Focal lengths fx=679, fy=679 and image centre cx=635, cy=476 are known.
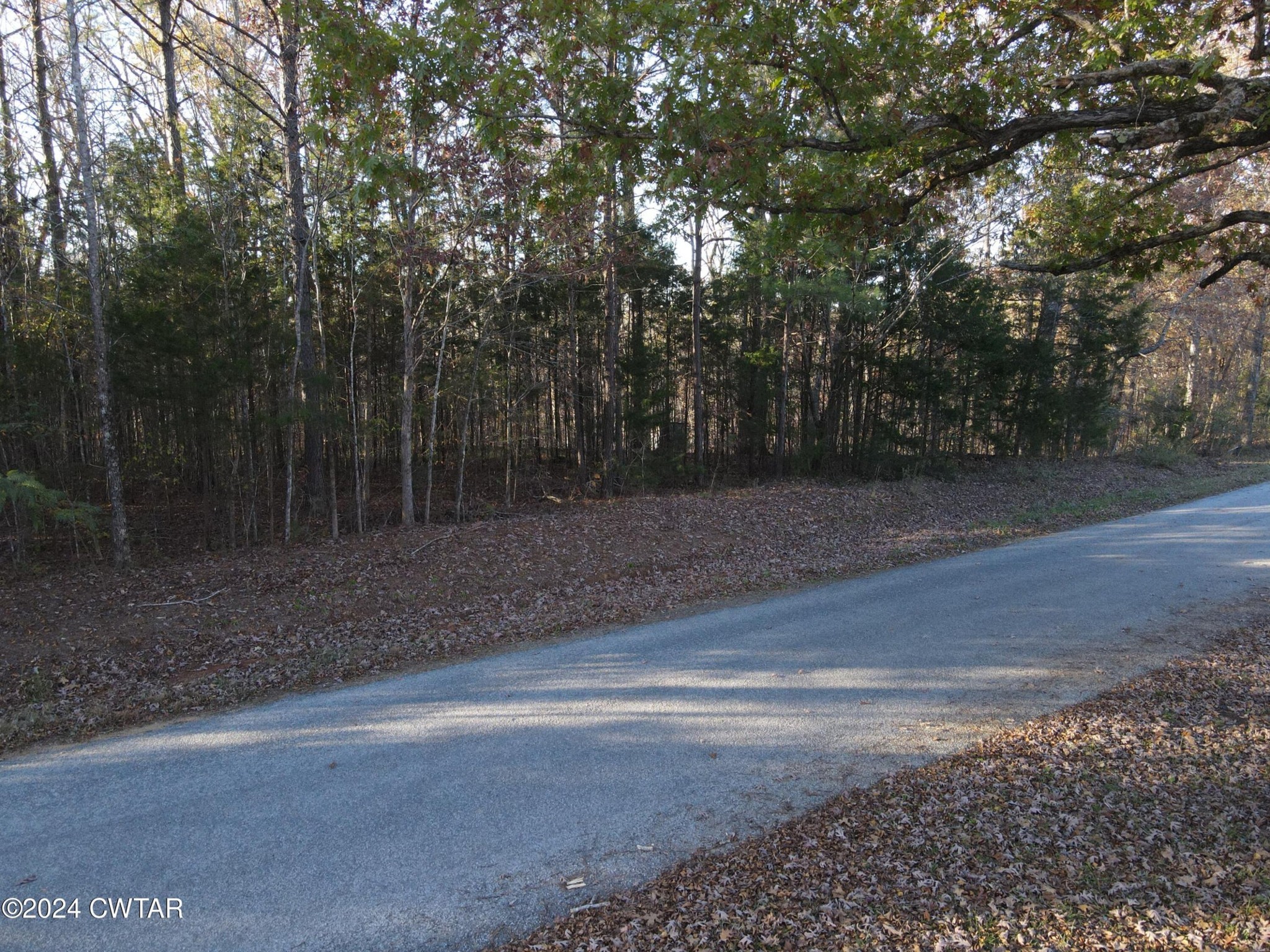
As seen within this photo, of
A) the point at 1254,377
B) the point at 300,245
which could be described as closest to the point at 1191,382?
the point at 1254,377

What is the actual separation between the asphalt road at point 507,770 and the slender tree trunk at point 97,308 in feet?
20.0

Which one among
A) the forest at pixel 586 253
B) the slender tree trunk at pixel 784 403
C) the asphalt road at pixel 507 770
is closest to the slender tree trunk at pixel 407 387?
the forest at pixel 586 253

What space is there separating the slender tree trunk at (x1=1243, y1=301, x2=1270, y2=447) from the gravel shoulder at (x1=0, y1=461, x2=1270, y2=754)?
866 inches

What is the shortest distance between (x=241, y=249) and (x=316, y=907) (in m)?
11.5

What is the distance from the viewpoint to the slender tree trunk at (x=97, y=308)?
878cm

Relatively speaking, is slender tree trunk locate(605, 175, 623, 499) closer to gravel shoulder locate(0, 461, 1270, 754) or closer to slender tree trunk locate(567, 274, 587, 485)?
slender tree trunk locate(567, 274, 587, 485)

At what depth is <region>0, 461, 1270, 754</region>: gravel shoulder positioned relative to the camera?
6305mm

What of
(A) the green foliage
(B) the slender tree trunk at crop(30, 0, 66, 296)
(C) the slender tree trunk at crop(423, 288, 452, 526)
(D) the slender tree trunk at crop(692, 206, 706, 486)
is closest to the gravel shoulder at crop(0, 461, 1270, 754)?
(A) the green foliage

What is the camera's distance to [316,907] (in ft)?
10.5

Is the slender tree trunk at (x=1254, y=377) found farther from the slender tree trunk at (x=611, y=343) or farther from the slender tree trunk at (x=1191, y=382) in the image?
the slender tree trunk at (x=611, y=343)

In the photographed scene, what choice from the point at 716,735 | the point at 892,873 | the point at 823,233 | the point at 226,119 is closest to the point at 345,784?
the point at 716,735

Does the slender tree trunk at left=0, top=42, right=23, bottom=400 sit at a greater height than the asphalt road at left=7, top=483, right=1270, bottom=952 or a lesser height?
greater

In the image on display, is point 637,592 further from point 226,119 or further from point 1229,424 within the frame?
point 1229,424

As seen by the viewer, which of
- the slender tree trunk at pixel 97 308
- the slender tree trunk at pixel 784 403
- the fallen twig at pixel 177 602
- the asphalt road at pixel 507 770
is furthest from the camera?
the slender tree trunk at pixel 784 403
